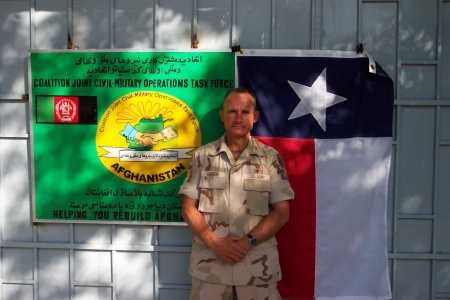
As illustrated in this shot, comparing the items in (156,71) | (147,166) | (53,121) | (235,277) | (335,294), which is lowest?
(335,294)

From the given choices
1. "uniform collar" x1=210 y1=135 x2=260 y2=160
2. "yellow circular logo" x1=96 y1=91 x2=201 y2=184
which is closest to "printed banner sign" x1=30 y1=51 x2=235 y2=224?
"yellow circular logo" x1=96 y1=91 x2=201 y2=184

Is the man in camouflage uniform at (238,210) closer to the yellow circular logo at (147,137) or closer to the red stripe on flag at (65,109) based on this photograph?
the yellow circular logo at (147,137)

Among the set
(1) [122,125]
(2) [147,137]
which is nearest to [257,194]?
(2) [147,137]

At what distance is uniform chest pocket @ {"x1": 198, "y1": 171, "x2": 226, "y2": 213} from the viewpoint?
8.98ft

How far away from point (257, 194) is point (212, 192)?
0.85 ft

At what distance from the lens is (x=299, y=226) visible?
313cm

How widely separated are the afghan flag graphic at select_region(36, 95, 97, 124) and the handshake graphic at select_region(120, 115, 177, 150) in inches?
10.1

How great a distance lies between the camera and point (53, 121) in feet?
10.5

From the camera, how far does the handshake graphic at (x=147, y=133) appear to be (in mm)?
3141

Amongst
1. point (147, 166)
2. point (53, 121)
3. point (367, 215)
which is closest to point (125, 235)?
point (147, 166)

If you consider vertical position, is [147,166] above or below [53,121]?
below

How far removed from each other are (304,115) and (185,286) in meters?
1.42

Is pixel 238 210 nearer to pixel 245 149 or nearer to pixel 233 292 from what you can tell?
pixel 245 149

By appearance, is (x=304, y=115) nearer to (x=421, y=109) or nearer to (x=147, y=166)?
(x=421, y=109)
